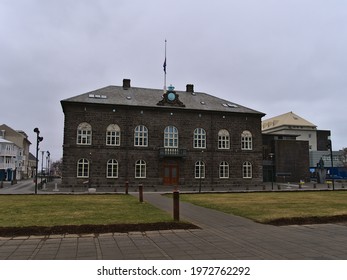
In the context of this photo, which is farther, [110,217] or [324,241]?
[110,217]

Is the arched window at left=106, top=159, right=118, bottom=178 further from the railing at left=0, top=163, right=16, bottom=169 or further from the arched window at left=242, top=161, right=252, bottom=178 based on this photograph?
the railing at left=0, top=163, right=16, bottom=169

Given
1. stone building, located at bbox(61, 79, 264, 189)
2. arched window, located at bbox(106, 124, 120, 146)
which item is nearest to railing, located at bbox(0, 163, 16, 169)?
stone building, located at bbox(61, 79, 264, 189)

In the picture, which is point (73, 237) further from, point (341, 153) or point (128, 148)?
point (341, 153)

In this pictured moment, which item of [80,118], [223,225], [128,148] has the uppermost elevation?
[80,118]

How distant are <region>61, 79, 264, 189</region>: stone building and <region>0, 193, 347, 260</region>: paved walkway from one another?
3115 cm

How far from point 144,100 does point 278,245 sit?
1466 inches

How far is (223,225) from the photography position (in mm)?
11133

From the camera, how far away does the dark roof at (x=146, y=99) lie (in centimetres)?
4169

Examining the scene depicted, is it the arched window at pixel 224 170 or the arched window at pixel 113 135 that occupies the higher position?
the arched window at pixel 113 135

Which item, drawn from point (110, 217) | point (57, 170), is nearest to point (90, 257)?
point (110, 217)

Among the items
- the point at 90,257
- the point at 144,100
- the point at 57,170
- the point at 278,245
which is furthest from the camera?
the point at 57,170

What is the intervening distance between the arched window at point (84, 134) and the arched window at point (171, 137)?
9666mm

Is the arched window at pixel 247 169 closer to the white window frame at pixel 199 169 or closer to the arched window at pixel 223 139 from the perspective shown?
the arched window at pixel 223 139

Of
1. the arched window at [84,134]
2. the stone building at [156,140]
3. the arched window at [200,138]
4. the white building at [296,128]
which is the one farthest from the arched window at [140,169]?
the white building at [296,128]
